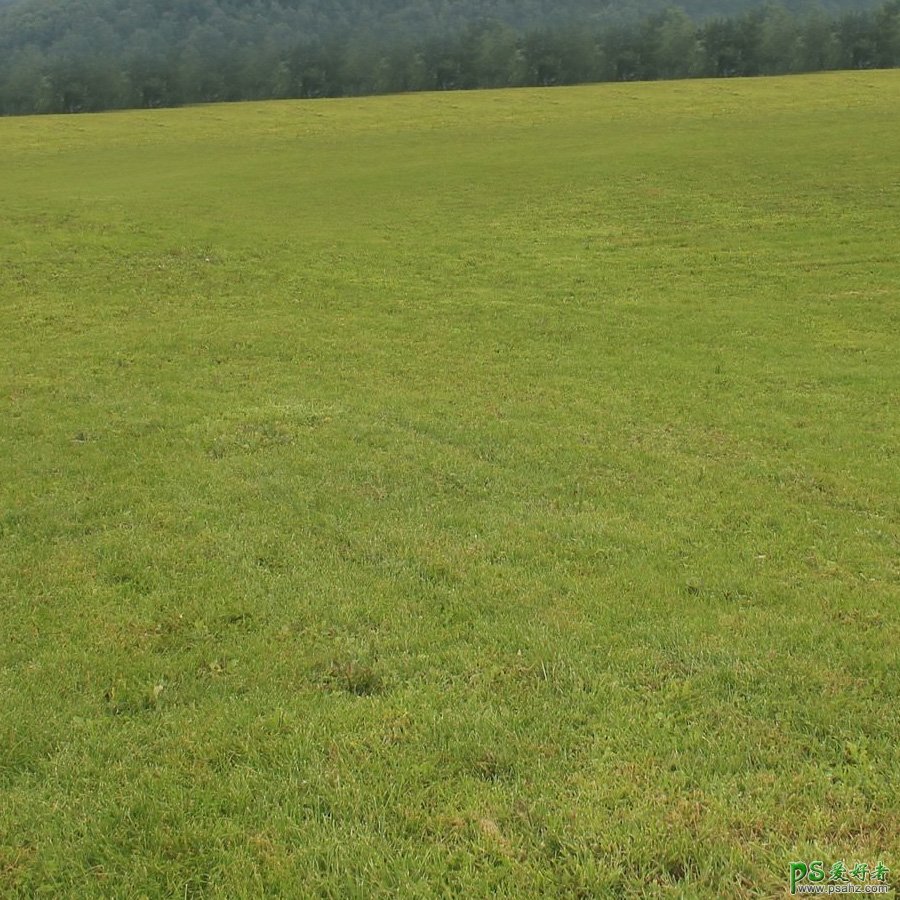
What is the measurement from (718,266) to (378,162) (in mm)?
25228

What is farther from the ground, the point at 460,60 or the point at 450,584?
the point at 460,60

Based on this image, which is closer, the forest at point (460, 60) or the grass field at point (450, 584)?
the grass field at point (450, 584)

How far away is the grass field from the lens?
465cm

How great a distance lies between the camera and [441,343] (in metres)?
18.3

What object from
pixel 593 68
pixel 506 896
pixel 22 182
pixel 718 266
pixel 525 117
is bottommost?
pixel 506 896

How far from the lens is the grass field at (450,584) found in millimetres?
4652

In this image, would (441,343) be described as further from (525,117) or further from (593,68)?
(593,68)

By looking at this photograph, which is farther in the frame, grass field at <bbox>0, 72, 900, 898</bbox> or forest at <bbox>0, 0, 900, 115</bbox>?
forest at <bbox>0, 0, 900, 115</bbox>

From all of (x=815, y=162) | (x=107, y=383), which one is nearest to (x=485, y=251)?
(x=107, y=383)

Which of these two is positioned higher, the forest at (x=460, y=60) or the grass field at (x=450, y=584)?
the forest at (x=460, y=60)

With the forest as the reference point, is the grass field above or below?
below

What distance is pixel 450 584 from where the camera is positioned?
7617 millimetres

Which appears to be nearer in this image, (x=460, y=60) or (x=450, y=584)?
(x=450, y=584)

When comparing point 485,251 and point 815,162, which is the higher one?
point 815,162
